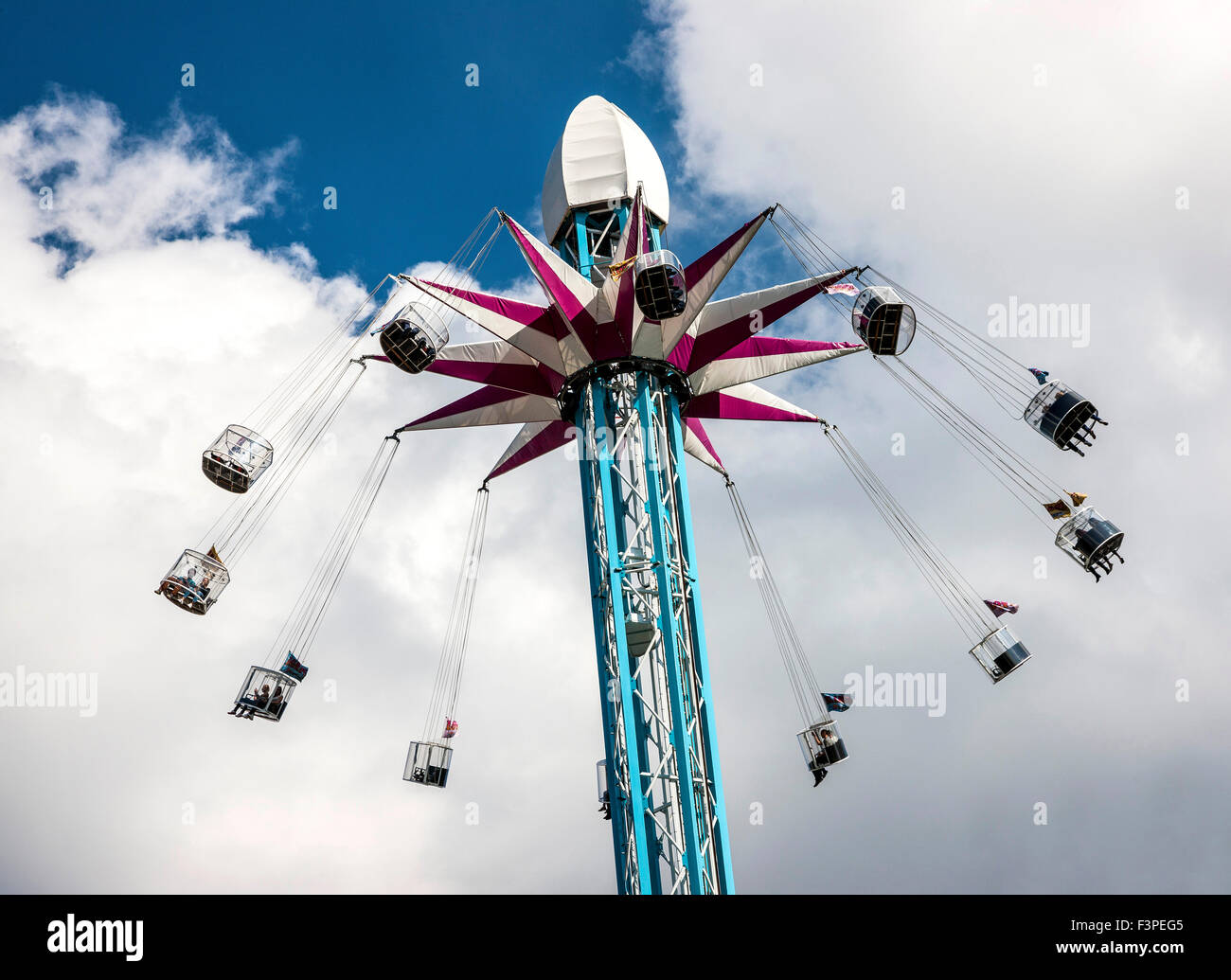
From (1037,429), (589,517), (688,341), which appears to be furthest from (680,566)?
(1037,429)

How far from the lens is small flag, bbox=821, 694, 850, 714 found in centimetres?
2569

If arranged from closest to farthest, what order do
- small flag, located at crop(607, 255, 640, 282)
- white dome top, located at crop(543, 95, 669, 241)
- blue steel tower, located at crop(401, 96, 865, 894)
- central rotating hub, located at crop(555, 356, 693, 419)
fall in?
blue steel tower, located at crop(401, 96, 865, 894), small flag, located at crop(607, 255, 640, 282), central rotating hub, located at crop(555, 356, 693, 419), white dome top, located at crop(543, 95, 669, 241)

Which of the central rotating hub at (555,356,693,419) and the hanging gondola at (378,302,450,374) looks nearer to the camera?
the hanging gondola at (378,302,450,374)

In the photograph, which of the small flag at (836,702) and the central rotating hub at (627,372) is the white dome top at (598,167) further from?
the small flag at (836,702)

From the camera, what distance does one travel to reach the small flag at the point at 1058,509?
76.1 feet

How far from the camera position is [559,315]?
25.2 meters

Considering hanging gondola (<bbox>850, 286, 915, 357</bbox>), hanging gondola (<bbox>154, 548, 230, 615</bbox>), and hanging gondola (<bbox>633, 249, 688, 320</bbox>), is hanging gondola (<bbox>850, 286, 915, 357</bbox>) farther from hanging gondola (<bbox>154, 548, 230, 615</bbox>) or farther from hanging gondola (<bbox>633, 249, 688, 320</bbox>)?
hanging gondola (<bbox>154, 548, 230, 615</bbox>)

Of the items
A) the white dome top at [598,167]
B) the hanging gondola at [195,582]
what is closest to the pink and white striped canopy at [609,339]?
the white dome top at [598,167]

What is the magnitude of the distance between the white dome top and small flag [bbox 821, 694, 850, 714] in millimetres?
11443

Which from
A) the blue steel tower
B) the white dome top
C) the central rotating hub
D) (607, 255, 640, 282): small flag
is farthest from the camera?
the white dome top

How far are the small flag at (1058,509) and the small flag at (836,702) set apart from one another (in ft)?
18.9

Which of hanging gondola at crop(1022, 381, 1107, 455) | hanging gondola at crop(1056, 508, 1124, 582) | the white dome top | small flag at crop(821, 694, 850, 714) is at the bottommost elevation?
small flag at crop(821, 694, 850, 714)

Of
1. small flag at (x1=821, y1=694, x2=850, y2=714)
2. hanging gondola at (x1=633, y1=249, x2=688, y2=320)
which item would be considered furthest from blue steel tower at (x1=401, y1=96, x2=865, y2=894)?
small flag at (x1=821, y1=694, x2=850, y2=714)
